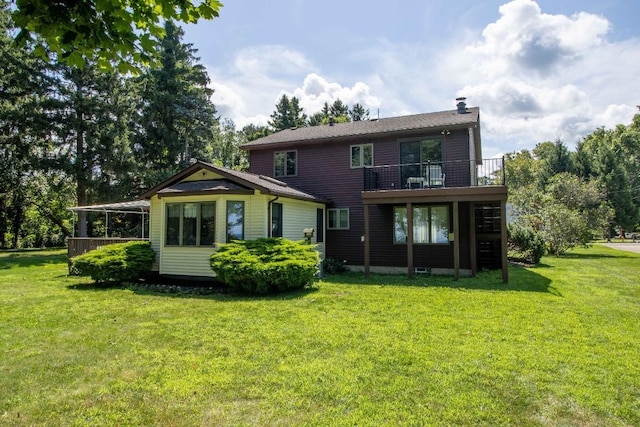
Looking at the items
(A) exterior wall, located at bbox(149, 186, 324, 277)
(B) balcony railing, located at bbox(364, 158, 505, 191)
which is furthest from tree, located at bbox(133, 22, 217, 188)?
(B) balcony railing, located at bbox(364, 158, 505, 191)

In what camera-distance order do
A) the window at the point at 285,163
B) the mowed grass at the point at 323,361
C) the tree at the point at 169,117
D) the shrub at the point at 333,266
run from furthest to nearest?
1. the tree at the point at 169,117
2. the window at the point at 285,163
3. the shrub at the point at 333,266
4. the mowed grass at the point at 323,361

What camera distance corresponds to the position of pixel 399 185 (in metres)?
13.1

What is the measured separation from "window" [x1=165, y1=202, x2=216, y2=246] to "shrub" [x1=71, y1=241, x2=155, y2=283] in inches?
36.2

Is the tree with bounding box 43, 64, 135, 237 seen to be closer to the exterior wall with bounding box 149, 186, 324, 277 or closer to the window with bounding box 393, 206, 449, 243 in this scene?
the exterior wall with bounding box 149, 186, 324, 277

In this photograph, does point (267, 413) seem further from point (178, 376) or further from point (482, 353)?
point (482, 353)

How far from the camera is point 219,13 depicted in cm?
342

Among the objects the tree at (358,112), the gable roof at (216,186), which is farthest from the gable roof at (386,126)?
the tree at (358,112)

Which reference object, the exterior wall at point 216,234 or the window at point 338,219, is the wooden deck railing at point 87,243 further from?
the window at point 338,219

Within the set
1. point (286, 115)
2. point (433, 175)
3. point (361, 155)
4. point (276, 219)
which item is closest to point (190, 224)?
point (276, 219)

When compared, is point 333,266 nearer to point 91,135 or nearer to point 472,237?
point 472,237

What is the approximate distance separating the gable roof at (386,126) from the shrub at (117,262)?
21.2ft

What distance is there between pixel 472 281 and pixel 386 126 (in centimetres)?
662

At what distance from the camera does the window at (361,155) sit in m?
13.9

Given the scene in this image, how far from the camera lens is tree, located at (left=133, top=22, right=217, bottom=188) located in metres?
23.9
